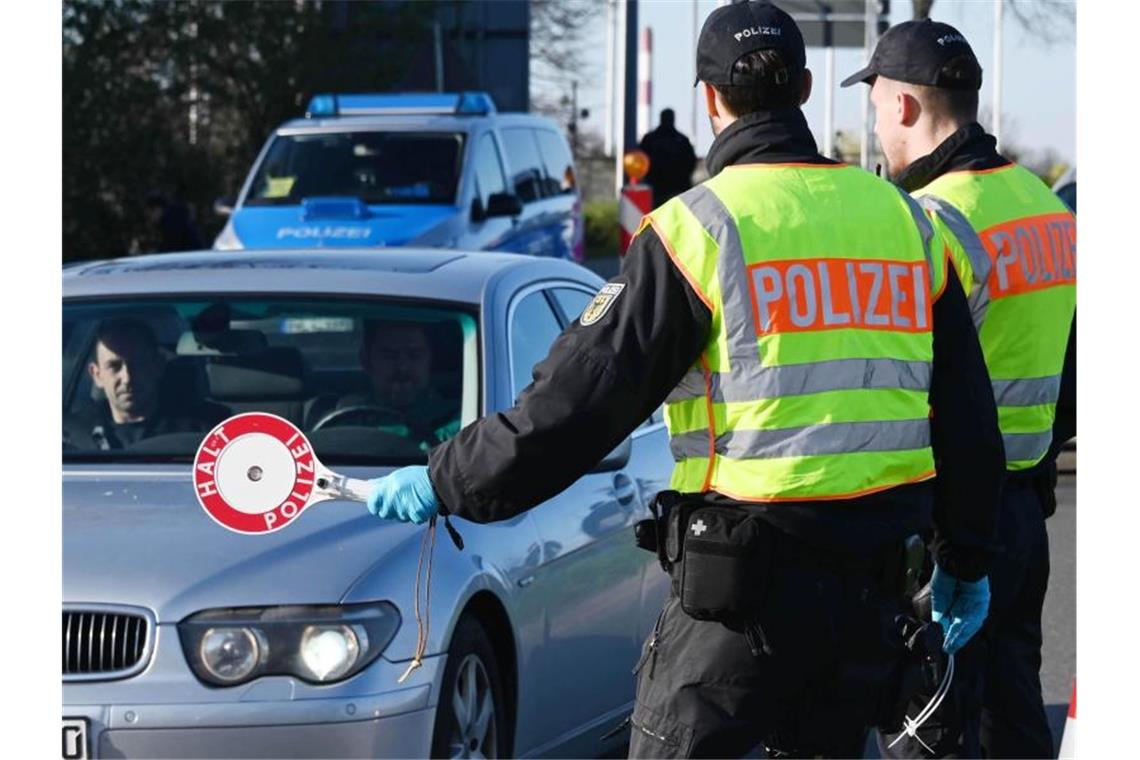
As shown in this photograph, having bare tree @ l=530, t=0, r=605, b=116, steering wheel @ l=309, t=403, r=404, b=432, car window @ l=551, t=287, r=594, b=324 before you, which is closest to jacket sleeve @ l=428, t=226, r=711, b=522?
steering wheel @ l=309, t=403, r=404, b=432

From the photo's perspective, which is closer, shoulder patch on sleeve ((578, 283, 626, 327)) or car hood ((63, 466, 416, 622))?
shoulder patch on sleeve ((578, 283, 626, 327))

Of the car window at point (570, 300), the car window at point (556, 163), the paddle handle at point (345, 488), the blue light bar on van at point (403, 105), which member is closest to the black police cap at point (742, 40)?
the paddle handle at point (345, 488)

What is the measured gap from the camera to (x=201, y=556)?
186 inches

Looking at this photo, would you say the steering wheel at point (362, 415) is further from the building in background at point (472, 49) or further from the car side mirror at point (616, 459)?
the building in background at point (472, 49)

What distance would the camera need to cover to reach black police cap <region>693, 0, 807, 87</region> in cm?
368

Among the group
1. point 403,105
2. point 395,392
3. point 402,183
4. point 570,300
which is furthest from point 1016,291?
point 403,105

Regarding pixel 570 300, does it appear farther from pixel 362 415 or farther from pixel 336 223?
pixel 336 223

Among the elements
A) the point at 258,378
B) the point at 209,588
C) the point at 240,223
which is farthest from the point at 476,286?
the point at 240,223

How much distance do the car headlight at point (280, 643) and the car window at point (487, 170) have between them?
11507 millimetres

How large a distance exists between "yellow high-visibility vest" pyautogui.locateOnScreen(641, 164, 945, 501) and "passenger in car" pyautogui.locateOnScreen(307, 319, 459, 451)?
2088 millimetres

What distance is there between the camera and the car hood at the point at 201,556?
459 cm

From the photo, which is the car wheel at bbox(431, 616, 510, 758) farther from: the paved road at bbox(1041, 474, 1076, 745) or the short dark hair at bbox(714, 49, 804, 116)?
Result: the paved road at bbox(1041, 474, 1076, 745)

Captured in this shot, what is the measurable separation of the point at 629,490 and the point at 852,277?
240 cm
